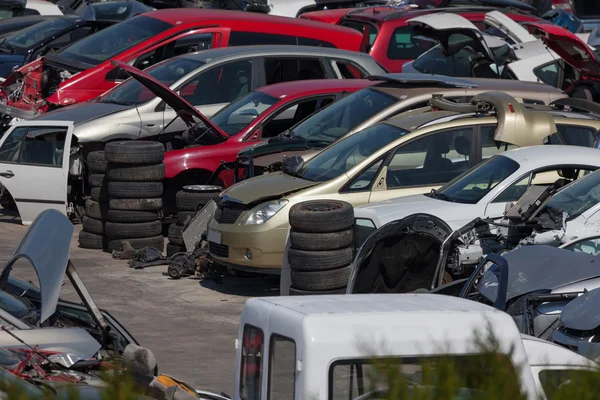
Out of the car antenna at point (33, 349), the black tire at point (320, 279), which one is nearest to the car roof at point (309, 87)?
the black tire at point (320, 279)

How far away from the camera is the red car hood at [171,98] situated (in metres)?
12.6

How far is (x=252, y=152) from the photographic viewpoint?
12133 mm

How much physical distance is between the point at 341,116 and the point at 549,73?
434 cm

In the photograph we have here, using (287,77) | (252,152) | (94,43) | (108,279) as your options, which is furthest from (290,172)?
(94,43)

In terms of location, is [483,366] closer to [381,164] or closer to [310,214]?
[310,214]

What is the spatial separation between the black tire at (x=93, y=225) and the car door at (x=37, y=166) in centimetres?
47

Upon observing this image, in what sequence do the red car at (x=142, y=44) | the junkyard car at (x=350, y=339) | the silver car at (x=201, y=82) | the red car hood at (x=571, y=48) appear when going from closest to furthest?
the junkyard car at (x=350, y=339) → the silver car at (x=201, y=82) → the red car hood at (x=571, y=48) → the red car at (x=142, y=44)

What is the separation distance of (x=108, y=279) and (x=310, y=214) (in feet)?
8.99

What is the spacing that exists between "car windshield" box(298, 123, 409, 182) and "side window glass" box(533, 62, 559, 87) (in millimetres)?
4817

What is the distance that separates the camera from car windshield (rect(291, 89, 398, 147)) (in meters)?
12.3

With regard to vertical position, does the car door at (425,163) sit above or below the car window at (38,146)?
above

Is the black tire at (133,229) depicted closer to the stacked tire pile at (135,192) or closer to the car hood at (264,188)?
the stacked tire pile at (135,192)

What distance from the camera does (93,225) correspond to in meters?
12.8

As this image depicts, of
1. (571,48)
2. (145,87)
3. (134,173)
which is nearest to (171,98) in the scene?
(134,173)
